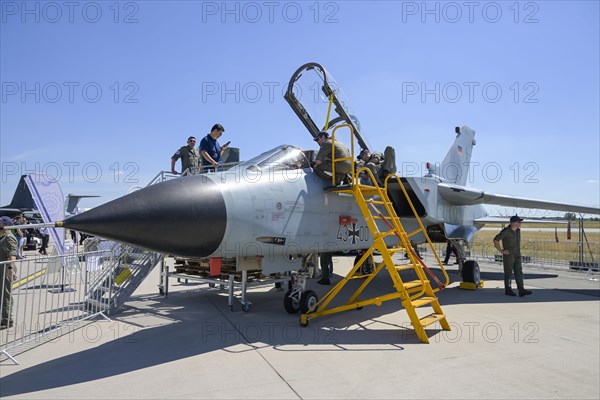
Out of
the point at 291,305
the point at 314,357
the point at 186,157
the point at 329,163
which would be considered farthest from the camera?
the point at 186,157

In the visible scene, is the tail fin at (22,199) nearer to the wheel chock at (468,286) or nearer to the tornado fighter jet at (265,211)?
the tornado fighter jet at (265,211)

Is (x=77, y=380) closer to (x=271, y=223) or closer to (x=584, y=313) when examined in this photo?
(x=271, y=223)

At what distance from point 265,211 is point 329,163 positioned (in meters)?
1.49

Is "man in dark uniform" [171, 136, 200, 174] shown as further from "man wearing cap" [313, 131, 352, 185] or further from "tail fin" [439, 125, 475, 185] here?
"tail fin" [439, 125, 475, 185]

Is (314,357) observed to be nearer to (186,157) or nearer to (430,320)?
(430,320)

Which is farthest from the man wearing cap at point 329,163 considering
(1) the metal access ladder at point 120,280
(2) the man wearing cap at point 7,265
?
(2) the man wearing cap at point 7,265

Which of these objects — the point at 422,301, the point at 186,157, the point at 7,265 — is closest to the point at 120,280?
the point at 7,265

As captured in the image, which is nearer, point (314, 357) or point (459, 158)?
point (314, 357)

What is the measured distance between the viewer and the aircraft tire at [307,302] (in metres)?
6.83

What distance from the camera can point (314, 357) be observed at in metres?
4.90

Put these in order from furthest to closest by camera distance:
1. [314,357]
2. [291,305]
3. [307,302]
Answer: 1. [291,305]
2. [307,302]
3. [314,357]

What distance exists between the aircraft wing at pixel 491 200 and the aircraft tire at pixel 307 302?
429cm

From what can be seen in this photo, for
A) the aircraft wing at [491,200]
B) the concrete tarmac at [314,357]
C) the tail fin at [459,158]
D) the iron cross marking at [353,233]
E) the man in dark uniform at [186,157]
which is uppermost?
the tail fin at [459,158]

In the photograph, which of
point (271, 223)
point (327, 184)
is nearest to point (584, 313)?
point (327, 184)
